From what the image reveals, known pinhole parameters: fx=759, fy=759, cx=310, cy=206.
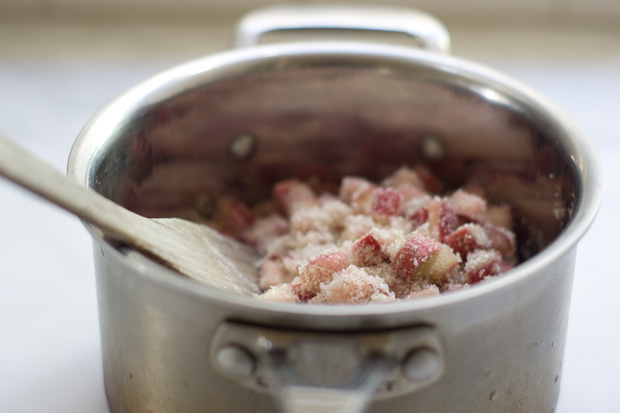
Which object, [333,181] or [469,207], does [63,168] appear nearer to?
[333,181]

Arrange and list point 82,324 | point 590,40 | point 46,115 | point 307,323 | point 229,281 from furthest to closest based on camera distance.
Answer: point 590,40 < point 46,115 < point 82,324 < point 229,281 < point 307,323

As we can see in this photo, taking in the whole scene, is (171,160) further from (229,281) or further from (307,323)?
(307,323)

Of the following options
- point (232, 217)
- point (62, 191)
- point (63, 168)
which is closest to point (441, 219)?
point (232, 217)

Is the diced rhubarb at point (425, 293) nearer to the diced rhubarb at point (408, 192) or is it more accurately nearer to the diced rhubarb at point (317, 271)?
the diced rhubarb at point (317, 271)

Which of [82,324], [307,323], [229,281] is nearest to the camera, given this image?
[307,323]

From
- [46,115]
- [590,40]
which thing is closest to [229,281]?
[46,115]

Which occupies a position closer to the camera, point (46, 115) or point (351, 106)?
point (351, 106)

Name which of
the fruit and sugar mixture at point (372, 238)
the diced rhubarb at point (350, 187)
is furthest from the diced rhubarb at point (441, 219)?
the diced rhubarb at point (350, 187)
